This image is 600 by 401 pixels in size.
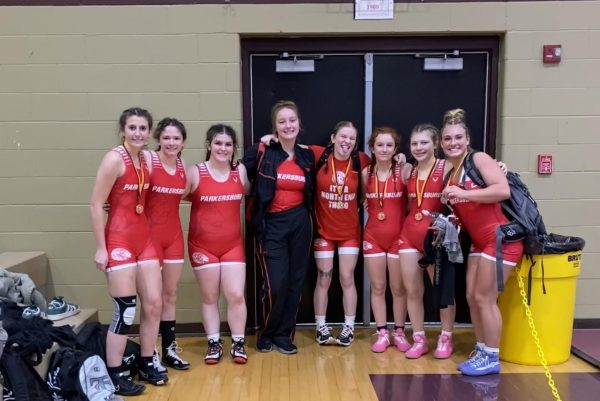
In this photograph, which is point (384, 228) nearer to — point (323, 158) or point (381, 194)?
point (381, 194)

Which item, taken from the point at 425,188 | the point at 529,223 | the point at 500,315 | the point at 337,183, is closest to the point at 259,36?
the point at 337,183

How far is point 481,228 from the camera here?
3.14m

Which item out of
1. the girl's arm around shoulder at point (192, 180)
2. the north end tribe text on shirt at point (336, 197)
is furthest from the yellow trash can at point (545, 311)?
the girl's arm around shoulder at point (192, 180)

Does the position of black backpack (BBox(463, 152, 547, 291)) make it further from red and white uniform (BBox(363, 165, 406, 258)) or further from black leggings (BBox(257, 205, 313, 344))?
black leggings (BBox(257, 205, 313, 344))

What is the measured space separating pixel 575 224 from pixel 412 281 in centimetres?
140

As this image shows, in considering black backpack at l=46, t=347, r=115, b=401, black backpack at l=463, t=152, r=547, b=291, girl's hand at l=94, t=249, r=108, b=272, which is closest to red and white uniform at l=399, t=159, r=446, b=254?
black backpack at l=463, t=152, r=547, b=291

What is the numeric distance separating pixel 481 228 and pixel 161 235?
1857 millimetres

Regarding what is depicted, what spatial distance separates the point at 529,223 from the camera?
313 centimetres

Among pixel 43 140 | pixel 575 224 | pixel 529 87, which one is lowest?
pixel 575 224

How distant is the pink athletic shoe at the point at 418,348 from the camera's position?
3.43 metres

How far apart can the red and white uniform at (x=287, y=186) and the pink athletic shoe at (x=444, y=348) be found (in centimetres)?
128

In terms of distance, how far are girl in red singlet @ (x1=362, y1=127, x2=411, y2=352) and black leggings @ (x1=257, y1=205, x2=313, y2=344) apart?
426 mm

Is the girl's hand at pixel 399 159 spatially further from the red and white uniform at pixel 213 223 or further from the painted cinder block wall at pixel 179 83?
the red and white uniform at pixel 213 223

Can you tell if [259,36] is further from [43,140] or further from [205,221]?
[43,140]
